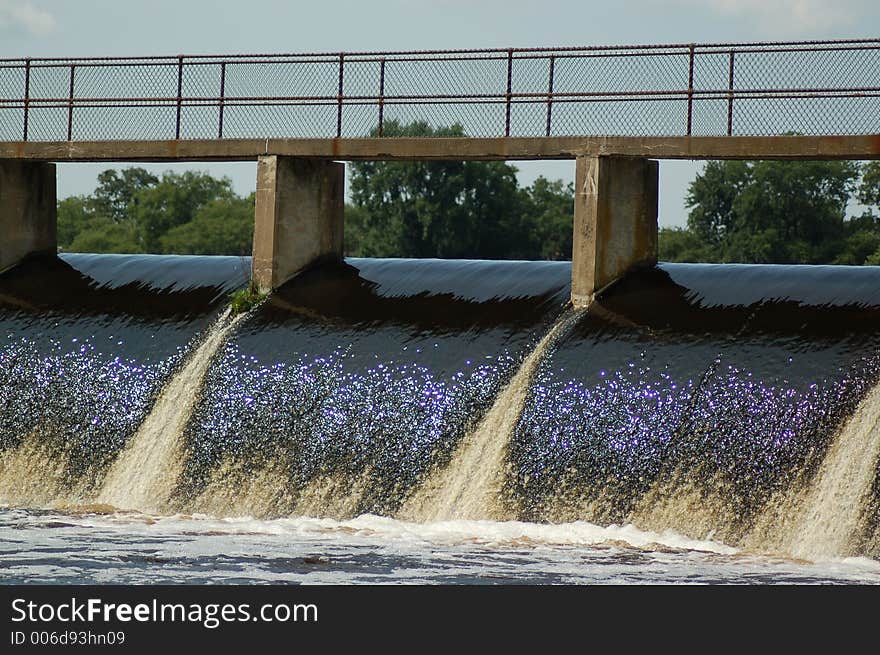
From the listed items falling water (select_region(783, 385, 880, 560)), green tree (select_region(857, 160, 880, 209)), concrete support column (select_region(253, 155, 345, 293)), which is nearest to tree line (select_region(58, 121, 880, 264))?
green tree (select_region(857, 160, 880, 209))

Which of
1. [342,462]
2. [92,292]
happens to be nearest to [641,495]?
[342,462]

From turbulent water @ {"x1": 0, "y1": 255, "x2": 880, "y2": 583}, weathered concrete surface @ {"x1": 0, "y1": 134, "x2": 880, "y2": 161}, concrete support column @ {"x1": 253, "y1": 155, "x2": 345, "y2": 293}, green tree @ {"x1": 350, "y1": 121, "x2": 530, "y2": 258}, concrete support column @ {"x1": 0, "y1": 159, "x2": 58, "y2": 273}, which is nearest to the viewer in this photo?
turbulent water @ {"x1": 0, "y1": 255, "x2": 880, "y2": 583}

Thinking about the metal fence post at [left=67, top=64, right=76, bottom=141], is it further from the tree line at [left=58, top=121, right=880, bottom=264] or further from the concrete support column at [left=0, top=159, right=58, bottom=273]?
the tree line at [left=58, top=121, right=880, bottom=264]

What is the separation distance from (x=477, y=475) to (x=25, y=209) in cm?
1229

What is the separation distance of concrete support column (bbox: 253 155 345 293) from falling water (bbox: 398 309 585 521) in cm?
600

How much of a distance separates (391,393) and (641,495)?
404 centimetres

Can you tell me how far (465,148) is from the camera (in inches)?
932

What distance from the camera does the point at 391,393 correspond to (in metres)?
20.9

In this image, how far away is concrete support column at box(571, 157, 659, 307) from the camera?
882 inches

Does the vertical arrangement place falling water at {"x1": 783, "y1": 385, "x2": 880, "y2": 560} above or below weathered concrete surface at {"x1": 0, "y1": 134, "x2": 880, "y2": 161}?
below

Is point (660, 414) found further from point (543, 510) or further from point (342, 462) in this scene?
→ point (342, 462)

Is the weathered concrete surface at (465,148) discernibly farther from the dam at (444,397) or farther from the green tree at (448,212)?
the green tree at (448,212)

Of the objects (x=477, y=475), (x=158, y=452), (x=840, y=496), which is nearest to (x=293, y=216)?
(x=158, y=452)

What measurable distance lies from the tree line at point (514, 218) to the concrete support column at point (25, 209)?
132 feet
